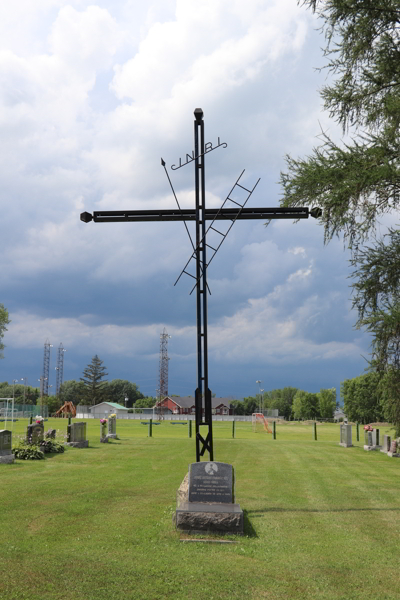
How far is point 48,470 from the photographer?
14891 mm

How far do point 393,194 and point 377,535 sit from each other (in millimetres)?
8678

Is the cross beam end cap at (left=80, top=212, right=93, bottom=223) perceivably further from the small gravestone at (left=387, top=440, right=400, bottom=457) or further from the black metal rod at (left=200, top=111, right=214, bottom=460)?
the small gravestone at (left=387, top=440, right=400, bottom=457)

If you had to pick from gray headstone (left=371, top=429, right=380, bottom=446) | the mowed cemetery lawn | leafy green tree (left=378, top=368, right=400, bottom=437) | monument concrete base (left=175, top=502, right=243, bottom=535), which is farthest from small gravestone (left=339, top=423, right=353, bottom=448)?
monument concrete base (left=175, top=502, right=243, bottom=535)

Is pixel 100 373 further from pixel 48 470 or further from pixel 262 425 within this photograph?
pixel 48 470

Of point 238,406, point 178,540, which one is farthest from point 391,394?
point 238,406

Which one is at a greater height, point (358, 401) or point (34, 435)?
point (34, 435)

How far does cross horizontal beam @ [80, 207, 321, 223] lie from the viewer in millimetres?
10703

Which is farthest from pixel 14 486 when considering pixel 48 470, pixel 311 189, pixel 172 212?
pixel 311 189

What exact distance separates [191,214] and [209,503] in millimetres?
5698

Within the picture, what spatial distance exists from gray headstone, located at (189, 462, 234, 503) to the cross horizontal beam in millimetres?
5020

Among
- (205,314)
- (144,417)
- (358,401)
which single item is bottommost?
(144,417)

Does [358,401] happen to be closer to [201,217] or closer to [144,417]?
[144,417]

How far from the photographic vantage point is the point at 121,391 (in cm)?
14888

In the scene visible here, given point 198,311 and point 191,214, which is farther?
point 191,214
